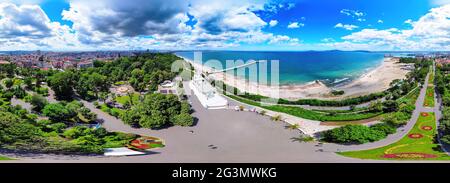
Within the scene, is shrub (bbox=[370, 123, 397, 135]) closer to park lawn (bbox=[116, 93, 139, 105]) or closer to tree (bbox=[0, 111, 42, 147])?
park lawn (bbox=[116, 93, 139, 105])

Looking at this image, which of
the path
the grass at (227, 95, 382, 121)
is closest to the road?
the path

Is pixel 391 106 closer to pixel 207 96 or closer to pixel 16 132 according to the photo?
pixel 207 96

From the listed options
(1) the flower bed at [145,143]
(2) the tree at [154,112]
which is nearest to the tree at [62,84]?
(2) the tree at [154,112]

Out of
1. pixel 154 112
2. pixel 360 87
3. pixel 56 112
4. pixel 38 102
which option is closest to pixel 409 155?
pixel 360 87

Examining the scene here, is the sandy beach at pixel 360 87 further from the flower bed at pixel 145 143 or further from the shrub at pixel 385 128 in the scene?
the flower bed at pixel 145 143

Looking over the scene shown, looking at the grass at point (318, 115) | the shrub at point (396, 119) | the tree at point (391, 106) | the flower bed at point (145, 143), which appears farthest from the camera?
the tree at point (391, 106)
